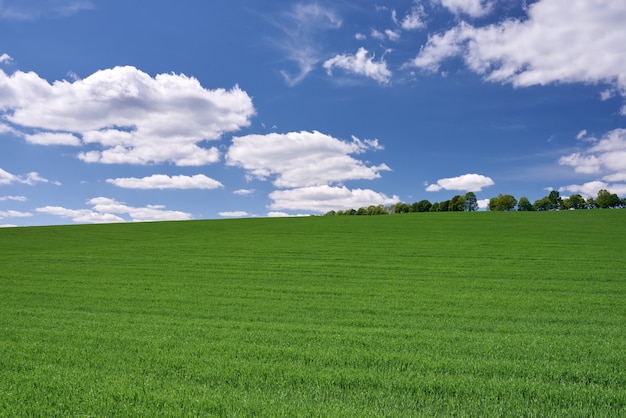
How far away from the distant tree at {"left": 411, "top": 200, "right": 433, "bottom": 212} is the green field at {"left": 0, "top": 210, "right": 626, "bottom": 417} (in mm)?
96663

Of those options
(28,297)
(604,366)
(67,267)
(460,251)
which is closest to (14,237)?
(67,267)

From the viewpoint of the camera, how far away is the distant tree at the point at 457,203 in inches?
4699

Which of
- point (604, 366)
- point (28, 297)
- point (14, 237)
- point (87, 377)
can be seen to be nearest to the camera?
point (87, 377)

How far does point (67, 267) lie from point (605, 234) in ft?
134

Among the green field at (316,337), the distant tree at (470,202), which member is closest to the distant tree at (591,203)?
the distant tree at (470,202)

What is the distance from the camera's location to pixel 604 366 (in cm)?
638

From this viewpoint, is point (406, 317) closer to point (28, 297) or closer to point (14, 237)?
point (28, 297)

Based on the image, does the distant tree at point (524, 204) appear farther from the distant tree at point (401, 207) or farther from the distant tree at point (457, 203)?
the distant tree at point (401, 207)

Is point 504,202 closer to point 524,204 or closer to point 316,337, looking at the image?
point 524,204

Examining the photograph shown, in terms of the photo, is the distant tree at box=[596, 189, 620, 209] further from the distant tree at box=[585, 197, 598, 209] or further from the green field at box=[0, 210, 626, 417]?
the green field at box=[0, 210, 626, 417]

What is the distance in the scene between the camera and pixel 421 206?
121 metres

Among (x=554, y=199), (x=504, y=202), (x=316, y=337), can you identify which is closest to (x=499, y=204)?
(x=504, y=202)

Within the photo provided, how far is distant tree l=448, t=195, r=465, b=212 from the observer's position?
119 meters

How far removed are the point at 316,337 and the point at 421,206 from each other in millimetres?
117607
